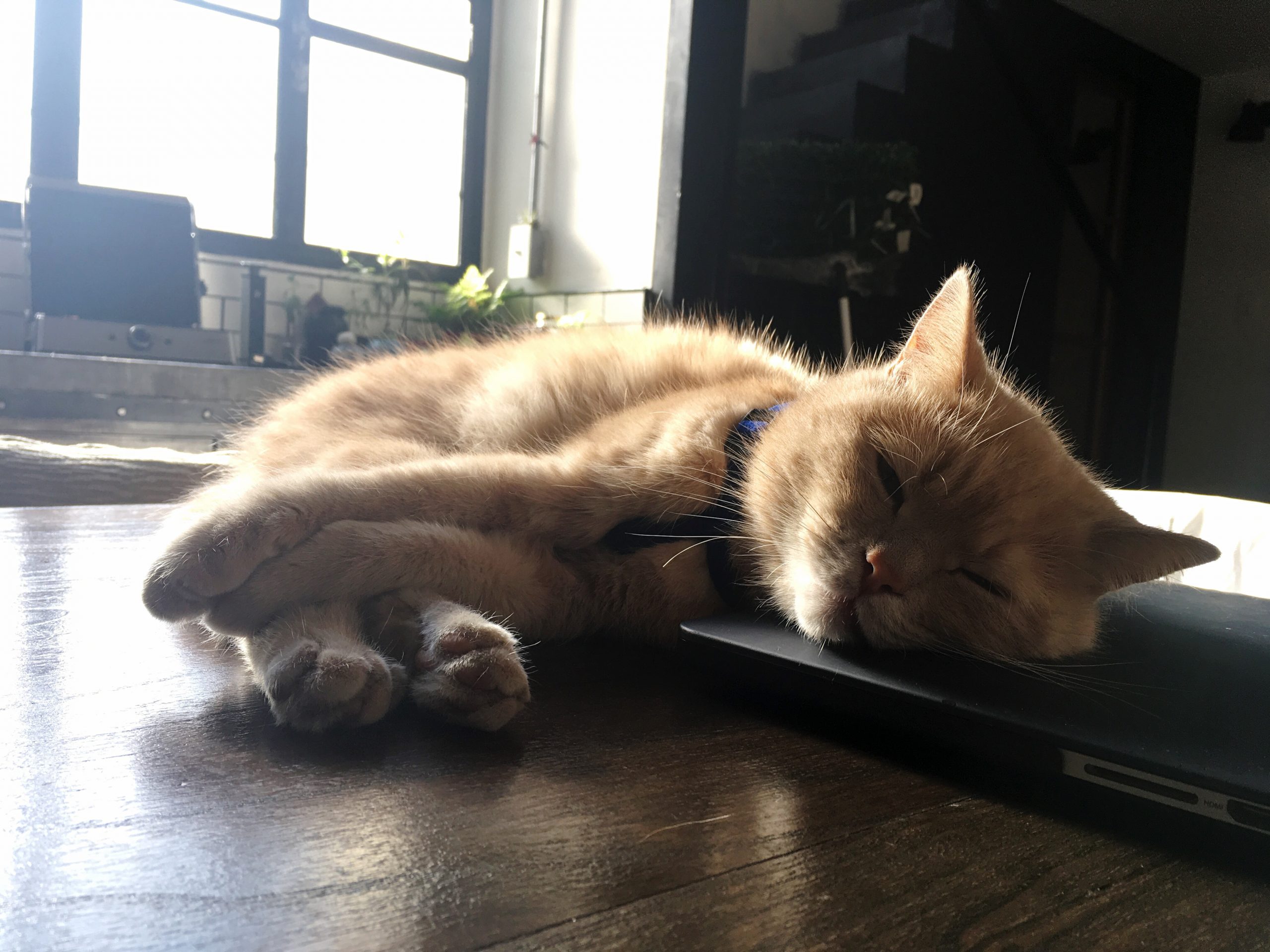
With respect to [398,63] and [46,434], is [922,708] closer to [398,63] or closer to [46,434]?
[46,434]

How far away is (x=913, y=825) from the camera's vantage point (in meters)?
0.54

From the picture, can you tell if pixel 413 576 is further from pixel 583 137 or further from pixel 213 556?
pixel 583 137

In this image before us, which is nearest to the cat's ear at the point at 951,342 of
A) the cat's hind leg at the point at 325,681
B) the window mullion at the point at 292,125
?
the cat's hind leg at the point at 325,681

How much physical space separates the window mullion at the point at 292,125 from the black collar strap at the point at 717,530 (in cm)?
339

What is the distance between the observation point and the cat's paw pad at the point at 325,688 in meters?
0.60

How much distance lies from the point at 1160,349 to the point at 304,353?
407 centimetres

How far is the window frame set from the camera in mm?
3227

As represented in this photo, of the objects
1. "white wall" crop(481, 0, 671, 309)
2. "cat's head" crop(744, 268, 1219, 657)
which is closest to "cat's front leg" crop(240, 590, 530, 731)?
"cat's head" crop(744, 268, 1219, 657)

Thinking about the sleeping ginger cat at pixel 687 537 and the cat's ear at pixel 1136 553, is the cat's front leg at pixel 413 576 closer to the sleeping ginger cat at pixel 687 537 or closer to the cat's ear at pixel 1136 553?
the sleeping ginger cat at pixel 687 537

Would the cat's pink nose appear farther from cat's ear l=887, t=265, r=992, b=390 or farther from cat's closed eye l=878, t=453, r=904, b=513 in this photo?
cat's ear l=887, t=265, r=992, b=390

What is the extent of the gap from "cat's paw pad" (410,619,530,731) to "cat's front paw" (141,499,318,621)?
7.1 inches

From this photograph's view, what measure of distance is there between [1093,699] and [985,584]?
0.71ft

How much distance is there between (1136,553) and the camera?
35.9 inches

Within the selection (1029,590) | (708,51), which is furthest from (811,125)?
(1029,590)
